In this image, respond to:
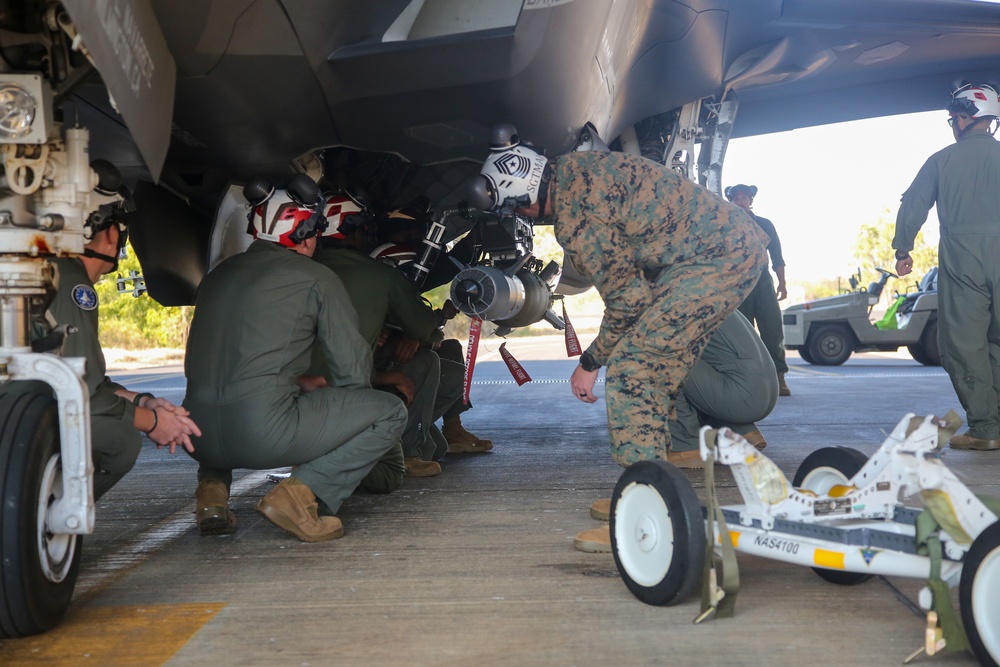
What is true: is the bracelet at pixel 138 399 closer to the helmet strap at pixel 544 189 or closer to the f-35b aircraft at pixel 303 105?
the f-35b aircraft at pixel 303 105

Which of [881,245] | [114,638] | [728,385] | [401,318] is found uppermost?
[881,245]

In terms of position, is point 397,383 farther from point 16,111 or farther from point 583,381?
point 16,111

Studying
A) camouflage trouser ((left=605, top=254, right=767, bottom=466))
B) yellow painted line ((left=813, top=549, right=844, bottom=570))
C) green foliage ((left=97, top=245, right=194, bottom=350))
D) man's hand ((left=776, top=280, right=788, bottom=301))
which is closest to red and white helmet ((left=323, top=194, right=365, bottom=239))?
camouflage trouser ((left=605, top=254, right=767, bottom=466))

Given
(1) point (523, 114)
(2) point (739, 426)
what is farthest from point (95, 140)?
(2) point (739, 426)

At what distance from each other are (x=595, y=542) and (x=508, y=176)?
54.1 inches

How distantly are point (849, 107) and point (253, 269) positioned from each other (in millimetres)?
5706

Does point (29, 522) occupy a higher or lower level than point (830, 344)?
lower

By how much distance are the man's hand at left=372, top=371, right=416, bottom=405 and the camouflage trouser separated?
1569 mm

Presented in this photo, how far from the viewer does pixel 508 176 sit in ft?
11.2

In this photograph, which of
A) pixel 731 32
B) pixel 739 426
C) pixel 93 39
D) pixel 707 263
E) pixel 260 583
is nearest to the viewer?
pixel 93 39

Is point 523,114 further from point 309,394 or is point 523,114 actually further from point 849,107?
point 849,107

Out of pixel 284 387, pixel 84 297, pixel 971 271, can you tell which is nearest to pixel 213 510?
pixel 284 387

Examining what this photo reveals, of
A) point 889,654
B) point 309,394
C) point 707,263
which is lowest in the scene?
point 889,654

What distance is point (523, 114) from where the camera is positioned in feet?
12.0
